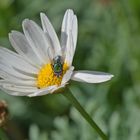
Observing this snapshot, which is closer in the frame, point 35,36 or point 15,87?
Result: point 15,87

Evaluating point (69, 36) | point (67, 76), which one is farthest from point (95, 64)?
point (67, 76)

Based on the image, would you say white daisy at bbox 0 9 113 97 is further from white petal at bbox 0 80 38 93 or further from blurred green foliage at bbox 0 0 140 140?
blurred green foliage at bbox 0 0 140 140

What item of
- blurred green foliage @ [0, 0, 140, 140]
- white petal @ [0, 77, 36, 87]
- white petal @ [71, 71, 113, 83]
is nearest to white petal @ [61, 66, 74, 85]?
white petal @ [71, 71, 113, 83]

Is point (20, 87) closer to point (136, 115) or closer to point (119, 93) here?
point (136, 115)

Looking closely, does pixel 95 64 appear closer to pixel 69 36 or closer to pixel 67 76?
pixel 69 36

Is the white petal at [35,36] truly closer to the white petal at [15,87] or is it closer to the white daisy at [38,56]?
the white daisy at [38,56]

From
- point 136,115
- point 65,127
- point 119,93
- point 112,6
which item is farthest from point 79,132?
point 112,6

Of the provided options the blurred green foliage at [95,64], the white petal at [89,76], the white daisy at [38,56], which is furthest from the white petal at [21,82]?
the blurred green foliage at [95,64]
